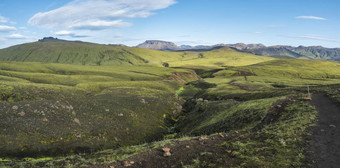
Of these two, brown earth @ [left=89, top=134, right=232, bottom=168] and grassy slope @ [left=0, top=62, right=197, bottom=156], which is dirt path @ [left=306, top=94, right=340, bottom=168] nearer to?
brown earth @ [left=89, top=134, right=232, bottom=168]

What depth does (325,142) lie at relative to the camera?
1905 cm

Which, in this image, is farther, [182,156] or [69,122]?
[69,122]

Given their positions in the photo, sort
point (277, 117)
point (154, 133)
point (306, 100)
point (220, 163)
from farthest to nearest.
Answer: point (154, 133)
point (306, 100)
point (277, 117)
point (220, 163)

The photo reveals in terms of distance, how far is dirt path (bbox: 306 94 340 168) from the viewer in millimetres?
15758

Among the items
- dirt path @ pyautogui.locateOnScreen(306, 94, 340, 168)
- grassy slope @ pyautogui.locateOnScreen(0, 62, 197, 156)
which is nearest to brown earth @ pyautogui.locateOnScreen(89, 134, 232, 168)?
dirt path @ pyautogui.locateOnScreen(306, 94, 340, 168)

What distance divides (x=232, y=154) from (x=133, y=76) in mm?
156508

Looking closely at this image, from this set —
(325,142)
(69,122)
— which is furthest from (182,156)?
(69,122)

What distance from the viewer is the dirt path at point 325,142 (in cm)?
1576

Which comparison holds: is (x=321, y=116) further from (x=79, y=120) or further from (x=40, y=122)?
(x=40, y=122)

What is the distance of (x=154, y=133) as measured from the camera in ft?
181

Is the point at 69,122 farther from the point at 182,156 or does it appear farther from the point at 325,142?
the point at 325,142

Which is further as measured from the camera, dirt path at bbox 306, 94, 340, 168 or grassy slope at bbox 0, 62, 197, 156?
grassy slope at bbox 0, 62, 197, 156

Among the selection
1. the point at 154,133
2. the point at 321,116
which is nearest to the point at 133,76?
the point at 154,133

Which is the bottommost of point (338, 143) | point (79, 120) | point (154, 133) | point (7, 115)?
point (154, 133)
